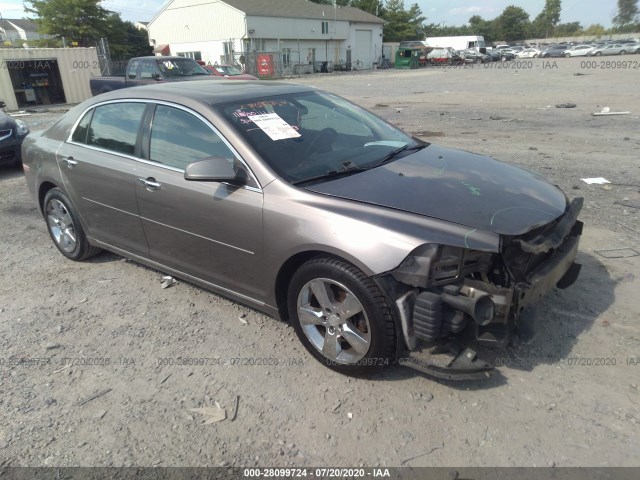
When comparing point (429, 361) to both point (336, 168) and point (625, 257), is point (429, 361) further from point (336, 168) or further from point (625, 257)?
point (625, 257)

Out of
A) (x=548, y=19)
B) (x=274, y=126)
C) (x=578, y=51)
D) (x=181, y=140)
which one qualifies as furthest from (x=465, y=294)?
(x=548, y=19)

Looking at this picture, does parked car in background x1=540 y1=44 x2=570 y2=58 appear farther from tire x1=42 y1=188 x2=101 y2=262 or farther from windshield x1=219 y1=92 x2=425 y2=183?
tire x1=42 y1=188 x2=101 y2=262


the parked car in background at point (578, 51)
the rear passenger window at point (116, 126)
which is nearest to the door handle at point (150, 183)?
the rear passenger window at point (116, 126)

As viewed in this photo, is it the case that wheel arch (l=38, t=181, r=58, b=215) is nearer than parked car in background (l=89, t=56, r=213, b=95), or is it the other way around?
wheel arch (l=38, t=181, r=58, b=215)

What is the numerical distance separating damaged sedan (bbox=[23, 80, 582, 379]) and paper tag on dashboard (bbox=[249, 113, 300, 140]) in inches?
0.5

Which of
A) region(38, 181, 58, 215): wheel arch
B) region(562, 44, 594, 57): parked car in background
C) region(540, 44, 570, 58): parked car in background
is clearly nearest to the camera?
region(38, 181, 58, 215): wheel arch

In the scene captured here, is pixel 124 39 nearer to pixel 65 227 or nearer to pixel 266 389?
pixel 65 227

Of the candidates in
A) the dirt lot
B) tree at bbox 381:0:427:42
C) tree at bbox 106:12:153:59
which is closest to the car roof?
the dirt lot

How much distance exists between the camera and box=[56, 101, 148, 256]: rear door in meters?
3.75

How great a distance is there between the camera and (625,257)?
4.19 meters

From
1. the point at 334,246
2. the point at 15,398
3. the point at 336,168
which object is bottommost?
the point at 15,398

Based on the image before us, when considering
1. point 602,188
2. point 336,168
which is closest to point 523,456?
point 336,168

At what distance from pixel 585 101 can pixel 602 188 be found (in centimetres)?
1087

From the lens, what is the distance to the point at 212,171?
2.94 metres
